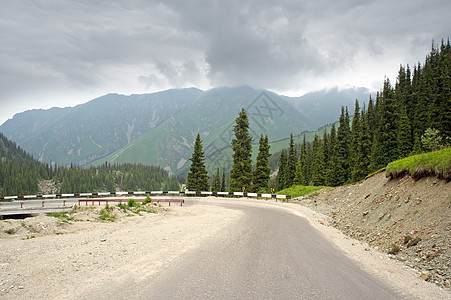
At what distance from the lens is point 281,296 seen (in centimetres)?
582

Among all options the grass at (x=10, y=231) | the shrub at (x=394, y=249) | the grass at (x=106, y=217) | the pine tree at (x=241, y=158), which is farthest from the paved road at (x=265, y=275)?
the pine tree at (x=241, y=158)

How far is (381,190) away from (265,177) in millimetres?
33159

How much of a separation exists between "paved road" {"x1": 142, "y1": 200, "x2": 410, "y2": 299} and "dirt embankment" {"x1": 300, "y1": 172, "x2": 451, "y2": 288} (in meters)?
2.06

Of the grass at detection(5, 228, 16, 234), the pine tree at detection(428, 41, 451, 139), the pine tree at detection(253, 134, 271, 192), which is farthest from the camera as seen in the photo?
the pine tree at detection(253, 134, 271, 192)

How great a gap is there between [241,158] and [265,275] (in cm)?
4284

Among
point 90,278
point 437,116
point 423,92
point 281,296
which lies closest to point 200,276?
point 281,296

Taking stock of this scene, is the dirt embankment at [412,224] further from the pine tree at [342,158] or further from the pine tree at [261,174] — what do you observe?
the pine tree at [342,158]

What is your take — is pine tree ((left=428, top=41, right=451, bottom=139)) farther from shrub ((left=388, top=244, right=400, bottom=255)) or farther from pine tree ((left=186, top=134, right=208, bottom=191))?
shrub ((left=388, top=244, right=400, bottom=255))

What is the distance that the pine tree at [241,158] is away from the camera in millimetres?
49531

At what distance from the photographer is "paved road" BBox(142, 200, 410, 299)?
19.7ft

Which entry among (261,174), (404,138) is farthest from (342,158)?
(261,174)

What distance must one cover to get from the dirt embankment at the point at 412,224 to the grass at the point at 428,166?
1.18 feet

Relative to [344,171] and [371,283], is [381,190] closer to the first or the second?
[371,283]

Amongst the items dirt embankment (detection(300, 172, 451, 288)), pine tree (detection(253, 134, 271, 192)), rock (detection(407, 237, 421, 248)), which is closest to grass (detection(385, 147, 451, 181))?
dirt embankment (detection(300, 172, 451, 288))
